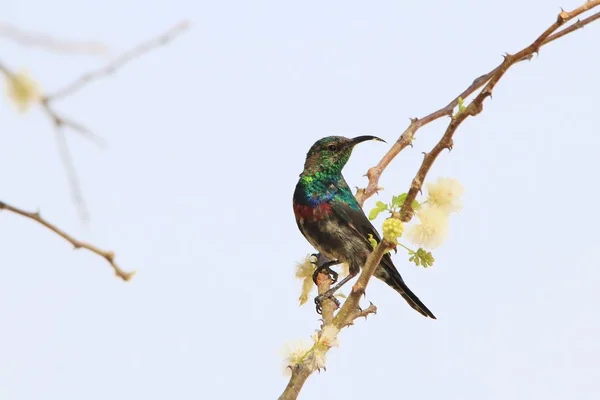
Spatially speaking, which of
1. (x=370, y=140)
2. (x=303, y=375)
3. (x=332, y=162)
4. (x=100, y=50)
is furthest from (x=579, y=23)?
(x=332, y=162)

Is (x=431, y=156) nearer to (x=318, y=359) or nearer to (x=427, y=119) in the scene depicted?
(x=318, y=359)

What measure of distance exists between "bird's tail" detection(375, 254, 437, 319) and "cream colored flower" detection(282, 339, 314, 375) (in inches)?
133

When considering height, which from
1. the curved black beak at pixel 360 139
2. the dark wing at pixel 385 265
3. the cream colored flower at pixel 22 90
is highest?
the curved black beak at pixel 360 139

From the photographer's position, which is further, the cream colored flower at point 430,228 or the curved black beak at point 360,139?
the curved black beak at point 360,139

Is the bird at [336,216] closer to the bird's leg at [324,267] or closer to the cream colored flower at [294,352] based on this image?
the bird's leg at [324,267]

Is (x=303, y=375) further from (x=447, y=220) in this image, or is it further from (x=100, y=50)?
(x=100, y=50)

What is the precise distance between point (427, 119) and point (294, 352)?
6.64 feet

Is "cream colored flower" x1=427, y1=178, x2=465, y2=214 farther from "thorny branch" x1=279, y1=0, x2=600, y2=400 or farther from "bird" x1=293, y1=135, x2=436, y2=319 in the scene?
"bird" x1=293, y1=135, x2=436, y2=319

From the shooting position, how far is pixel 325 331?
342 centimetres

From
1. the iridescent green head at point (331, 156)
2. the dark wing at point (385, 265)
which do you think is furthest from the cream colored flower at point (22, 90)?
the iridescent green head at point (331, 156)

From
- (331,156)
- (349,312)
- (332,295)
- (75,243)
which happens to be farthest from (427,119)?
(75,243)

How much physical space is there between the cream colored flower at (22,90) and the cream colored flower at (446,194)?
2.41 metres

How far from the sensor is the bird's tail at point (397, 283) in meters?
6.81

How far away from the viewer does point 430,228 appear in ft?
11.1
